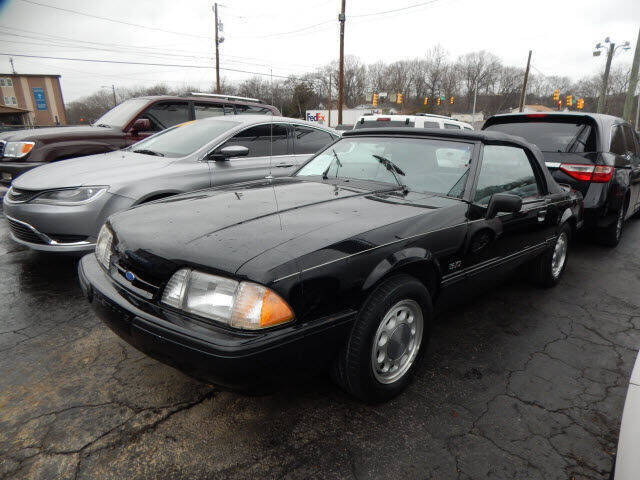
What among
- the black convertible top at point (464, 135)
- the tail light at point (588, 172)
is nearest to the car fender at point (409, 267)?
the black convertible top at point (464, 135)

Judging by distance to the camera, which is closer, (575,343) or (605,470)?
(605,470)

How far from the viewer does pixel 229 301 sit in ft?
5.44

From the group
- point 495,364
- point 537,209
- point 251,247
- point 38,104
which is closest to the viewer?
point 251,247

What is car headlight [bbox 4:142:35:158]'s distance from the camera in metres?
5.33

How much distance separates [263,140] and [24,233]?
2.73 metres

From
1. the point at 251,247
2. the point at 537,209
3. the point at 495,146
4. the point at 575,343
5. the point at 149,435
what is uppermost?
the point at 495,146

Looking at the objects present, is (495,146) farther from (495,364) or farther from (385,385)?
(385,385)

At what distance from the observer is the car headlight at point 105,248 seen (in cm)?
224

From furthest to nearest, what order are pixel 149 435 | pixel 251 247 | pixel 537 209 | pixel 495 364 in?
1. pixel 537 209
2. pixel 495 364
3. pixel 149 435
4. pixel 251 247

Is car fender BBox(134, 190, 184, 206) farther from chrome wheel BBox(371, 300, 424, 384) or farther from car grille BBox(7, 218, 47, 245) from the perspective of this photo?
chrome wheel BBox(371, 300, 424, 384)

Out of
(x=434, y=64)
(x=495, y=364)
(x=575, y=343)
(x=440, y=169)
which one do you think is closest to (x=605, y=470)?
(x=495, y=364)

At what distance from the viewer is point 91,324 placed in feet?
9.95

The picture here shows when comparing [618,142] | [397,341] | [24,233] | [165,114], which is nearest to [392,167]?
[397,341]

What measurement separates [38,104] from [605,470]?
81.2 metres
